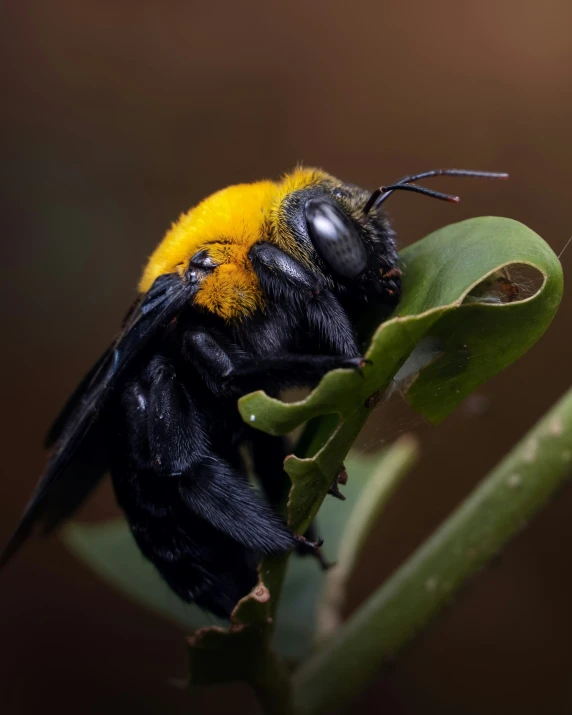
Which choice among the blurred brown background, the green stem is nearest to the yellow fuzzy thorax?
the green stem

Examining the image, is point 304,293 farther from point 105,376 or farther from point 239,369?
point 105,376

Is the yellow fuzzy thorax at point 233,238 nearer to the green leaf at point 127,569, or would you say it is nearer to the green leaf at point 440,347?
the green leaf at point 440,347

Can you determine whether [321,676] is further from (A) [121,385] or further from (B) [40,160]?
(B) [40,160]

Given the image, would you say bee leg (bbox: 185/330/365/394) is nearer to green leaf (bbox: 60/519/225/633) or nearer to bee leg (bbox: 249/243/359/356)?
bee leg (bbox: 249/243/359/356)

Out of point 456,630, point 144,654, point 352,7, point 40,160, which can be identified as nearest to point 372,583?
point 456,630

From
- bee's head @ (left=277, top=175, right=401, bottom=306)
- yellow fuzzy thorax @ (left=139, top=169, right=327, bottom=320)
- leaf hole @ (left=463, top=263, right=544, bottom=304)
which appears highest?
leaf hole @ (left=463, top=263, right=544, bottom=304)

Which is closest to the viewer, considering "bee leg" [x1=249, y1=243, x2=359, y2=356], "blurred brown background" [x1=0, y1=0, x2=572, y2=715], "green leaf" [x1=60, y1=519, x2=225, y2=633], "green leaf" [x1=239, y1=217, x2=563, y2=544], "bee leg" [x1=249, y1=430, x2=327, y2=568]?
"green leaf" [x1=239, y1=217, x2=563, y2=544]

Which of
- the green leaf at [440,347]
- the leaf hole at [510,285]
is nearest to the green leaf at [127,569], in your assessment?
the green leaf at [440,347]
